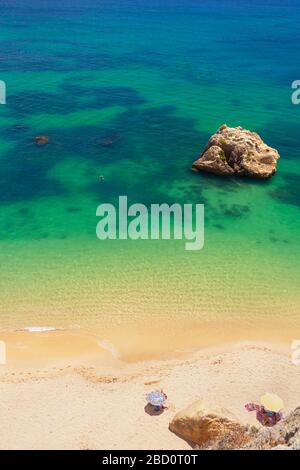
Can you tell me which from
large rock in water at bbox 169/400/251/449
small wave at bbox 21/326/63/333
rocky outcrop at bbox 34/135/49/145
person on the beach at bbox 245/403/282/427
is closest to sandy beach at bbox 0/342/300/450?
person on the beach at bbox 245/403/282/427

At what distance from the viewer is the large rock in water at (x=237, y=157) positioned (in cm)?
5200

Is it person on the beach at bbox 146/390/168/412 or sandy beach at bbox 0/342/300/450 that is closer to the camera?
sandy beach at bbox 0/342/300/450

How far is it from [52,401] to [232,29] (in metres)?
151

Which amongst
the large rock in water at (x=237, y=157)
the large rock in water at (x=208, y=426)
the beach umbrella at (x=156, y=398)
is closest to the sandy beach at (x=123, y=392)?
the beach umbrella at (x=156, y=398)

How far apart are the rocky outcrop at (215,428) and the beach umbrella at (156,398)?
4.69 feet

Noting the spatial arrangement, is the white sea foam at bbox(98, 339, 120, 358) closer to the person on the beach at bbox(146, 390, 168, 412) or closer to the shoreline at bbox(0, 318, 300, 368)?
the shoreline at bbox(0, 318, 300, 368)

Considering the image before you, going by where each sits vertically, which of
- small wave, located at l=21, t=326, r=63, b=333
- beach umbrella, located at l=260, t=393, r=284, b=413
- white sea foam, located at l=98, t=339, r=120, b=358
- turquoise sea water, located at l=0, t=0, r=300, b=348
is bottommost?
beach umbrella, located at l=260, t=393, r=284, b=413

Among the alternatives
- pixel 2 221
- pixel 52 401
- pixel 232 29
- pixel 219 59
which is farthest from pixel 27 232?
pixel 232 29

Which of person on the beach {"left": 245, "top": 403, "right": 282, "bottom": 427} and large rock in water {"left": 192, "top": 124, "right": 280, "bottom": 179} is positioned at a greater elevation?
large rock in water {"left": 192, "top": 124, "right": 280, "bottom": 179}

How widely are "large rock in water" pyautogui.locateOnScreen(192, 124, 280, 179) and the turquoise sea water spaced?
4.73ft

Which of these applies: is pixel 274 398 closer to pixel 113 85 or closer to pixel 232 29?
pixel 113 85

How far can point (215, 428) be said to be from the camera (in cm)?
2348

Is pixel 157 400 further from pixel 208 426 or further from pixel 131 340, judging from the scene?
pixel 131 340

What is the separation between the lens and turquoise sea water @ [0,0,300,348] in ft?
116
